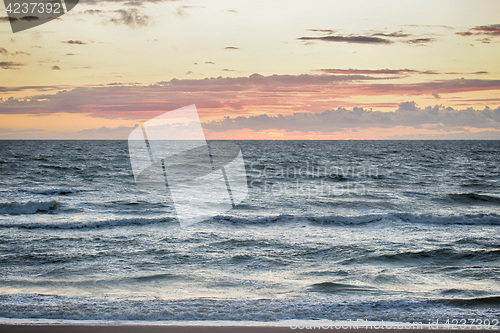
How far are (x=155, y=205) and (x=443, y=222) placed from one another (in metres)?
11.1

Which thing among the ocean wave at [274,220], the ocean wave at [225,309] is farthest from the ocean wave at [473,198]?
the ocean wave at [225,309]

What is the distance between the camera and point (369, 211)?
57.4 ft

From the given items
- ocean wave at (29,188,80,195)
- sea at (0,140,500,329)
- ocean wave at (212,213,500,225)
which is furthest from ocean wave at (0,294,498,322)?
ocean wave at (29,188,80,195)

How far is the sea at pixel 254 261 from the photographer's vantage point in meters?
6.16

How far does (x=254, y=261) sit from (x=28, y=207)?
1174 cm

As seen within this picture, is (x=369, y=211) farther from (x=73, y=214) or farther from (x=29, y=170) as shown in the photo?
(x=29, y=170)

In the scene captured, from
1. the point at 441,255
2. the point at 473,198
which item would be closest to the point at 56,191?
the point at 441,255

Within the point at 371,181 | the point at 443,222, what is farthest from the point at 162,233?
the point at 371,181

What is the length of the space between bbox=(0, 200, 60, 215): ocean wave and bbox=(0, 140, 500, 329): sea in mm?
71

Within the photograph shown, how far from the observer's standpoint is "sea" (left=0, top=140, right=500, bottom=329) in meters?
6.16
